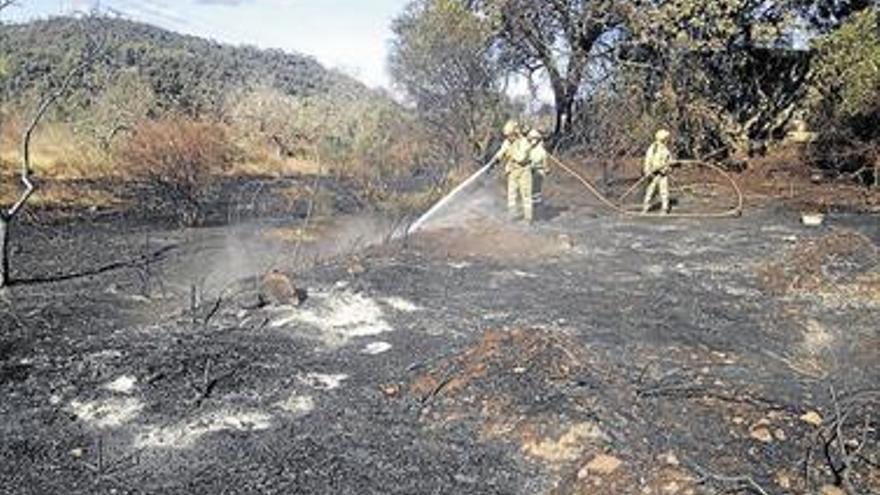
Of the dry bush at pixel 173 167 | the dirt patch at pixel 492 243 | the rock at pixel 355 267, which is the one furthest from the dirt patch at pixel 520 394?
the dry bush at pixel 173 167

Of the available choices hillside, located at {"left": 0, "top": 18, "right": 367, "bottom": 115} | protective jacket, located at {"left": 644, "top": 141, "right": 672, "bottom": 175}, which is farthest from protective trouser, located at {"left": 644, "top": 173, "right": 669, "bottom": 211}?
hillside, located at {"left": 0, "top": 18, "right": 367, "bottom": 115}

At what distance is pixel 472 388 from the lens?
7.60 metres

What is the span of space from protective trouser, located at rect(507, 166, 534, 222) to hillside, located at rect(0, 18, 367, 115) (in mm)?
6325

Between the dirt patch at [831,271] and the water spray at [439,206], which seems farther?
the water spray at [439,206]

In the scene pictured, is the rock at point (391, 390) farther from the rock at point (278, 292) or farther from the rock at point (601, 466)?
the rock at point (278, 292)

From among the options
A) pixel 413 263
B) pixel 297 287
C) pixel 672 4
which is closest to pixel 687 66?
pixel 672 4

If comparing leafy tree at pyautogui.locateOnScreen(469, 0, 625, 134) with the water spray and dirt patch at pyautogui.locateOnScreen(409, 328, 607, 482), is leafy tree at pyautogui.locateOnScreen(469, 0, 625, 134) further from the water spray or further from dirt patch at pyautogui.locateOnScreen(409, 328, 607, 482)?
dirt patch at pyautogui.locateOnScreen(409, 328, 607, 482)

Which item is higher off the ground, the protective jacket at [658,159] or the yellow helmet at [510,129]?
the yellow helmet at [510,129]

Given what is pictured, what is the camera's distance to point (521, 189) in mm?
14359

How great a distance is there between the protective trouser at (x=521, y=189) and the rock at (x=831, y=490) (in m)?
8.57

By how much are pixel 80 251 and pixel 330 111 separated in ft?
60.2

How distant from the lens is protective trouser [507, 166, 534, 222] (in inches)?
557

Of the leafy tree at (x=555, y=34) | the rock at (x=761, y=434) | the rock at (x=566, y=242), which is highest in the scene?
the leafy tree at (x=555, y=34)

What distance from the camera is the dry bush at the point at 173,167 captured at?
16922 millimetres
